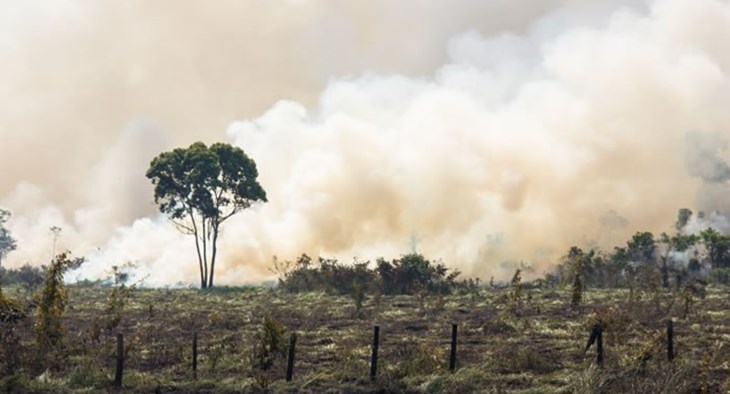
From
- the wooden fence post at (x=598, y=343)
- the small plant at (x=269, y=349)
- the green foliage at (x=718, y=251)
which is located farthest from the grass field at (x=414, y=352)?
the green foliage at (x=718, y=251)

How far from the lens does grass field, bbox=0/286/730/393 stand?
1995 centimetres

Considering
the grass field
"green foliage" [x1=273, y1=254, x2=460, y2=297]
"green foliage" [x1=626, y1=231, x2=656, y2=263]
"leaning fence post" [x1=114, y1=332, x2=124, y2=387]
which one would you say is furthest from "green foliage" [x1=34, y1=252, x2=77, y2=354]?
"green foliage" [x1=626, y1=231, x2=656, y2=263]

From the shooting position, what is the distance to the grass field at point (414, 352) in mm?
→ 19953

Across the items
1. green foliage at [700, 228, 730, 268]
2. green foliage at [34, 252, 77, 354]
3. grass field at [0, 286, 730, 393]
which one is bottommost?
grass field at [0, 286, 730, 393]

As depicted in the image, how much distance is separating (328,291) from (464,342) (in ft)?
99.6

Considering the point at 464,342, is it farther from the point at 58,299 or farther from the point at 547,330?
the point at 58,299

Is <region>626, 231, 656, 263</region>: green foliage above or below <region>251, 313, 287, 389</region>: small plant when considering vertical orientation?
above

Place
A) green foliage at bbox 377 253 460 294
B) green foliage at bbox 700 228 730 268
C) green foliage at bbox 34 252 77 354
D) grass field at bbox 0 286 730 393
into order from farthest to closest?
green foliage at bbox 700 228 730 268, green foliage at bbox 377 253 460 294, green foliage at bbox 34 252 77 354, grass field at bbox 0 286 730 393

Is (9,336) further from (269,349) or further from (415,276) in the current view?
(415,276)

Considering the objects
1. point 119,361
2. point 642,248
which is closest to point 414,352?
point 119,361

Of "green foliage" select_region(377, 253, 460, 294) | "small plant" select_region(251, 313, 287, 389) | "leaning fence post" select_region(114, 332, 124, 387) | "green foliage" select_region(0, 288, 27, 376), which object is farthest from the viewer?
"green foliage" select_region(377, 253, 460, 294)

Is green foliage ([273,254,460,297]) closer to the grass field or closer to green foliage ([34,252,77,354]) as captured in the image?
the grass field

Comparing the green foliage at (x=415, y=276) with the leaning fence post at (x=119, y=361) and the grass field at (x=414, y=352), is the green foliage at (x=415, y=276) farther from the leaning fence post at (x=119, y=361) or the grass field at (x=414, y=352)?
the leaning fence post at (x=119, y=361)

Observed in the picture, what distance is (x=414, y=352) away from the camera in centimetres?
2320
